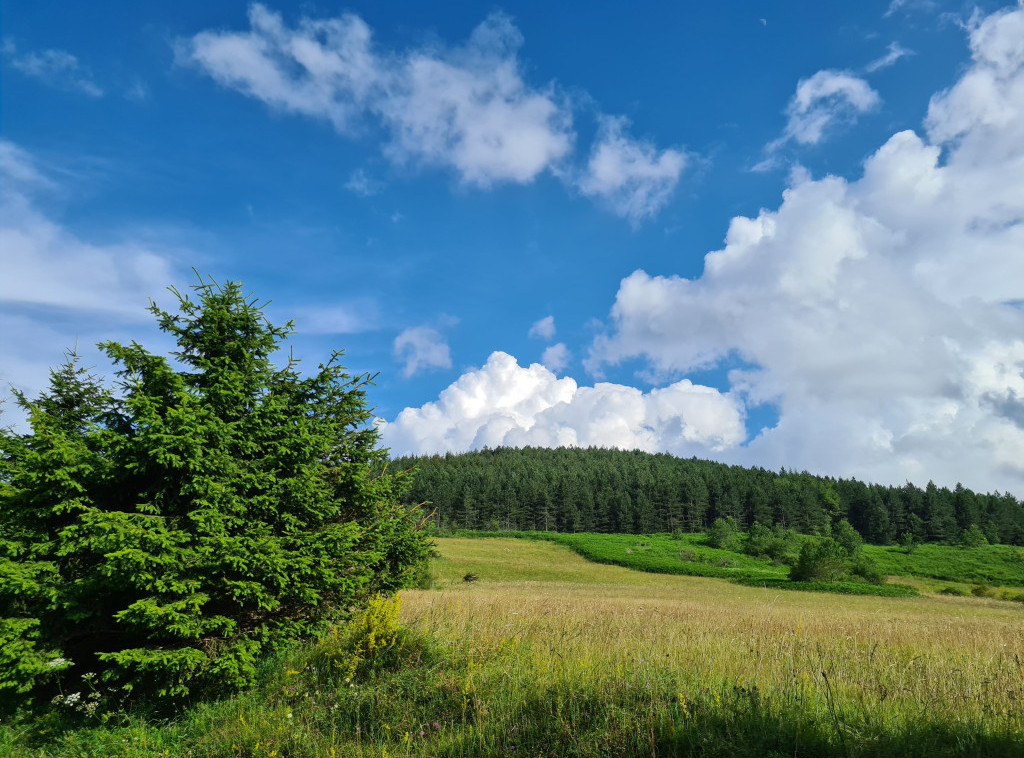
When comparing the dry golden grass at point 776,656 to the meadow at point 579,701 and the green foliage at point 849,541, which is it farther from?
the green foliage at point 849,541

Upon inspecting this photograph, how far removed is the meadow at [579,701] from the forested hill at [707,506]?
108m

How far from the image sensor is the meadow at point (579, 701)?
15.0 ft

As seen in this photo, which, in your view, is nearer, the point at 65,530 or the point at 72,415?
the point at 65,530

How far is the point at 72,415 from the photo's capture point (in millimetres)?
10289

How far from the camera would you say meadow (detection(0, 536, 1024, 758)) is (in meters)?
4.56

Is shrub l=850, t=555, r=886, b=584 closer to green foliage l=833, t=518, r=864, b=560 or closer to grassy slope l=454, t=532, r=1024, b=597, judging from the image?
grassy slope l=454, t=532, r=1024, b=597

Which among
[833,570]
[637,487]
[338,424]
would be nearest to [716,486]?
[637,487]

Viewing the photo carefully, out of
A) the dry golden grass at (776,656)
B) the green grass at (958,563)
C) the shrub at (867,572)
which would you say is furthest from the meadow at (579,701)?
the green grass at (958,563)

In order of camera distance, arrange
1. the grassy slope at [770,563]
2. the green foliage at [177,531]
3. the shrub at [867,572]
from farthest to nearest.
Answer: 1. the shrub at [867,572]
2. the grassy slope at [770,563]
3. the green foliage at [177,531]

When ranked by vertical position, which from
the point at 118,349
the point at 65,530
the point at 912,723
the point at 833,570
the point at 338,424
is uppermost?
the point at 118,349

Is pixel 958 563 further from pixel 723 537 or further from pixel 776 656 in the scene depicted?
pixel 776 656

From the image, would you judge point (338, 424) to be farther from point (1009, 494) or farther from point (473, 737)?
point (1009, 494)

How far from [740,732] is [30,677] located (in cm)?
864

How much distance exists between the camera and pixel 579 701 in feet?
17.6
